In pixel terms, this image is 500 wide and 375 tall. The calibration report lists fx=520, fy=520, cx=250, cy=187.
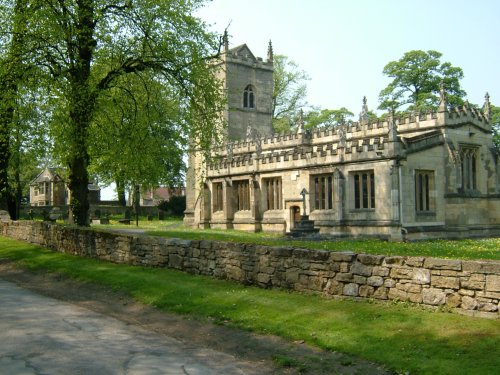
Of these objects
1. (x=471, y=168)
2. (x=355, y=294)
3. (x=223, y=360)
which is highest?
(x=471, y=168)

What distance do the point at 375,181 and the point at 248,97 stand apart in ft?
90.0

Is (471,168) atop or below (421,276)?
atop

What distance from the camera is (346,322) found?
858cm

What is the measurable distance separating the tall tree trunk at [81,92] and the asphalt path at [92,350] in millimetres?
9877

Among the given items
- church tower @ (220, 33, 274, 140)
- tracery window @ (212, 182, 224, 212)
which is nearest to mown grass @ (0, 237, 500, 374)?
tracery window @ (212, 182, 224, 212)

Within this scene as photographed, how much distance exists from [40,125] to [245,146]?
2774cm

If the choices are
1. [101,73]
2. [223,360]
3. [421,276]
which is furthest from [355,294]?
[101,73]

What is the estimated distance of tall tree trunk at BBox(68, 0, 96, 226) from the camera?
19.3 meters

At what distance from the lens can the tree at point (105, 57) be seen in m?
19.4

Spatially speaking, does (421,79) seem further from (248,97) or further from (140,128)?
(140,128)

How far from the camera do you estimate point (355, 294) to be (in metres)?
9.59

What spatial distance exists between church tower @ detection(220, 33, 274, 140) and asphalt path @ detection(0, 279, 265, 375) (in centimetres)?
4276

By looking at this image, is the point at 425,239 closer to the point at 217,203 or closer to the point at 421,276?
the point at 217,203

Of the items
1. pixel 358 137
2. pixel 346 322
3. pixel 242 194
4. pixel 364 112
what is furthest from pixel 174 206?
pixel 346 322
